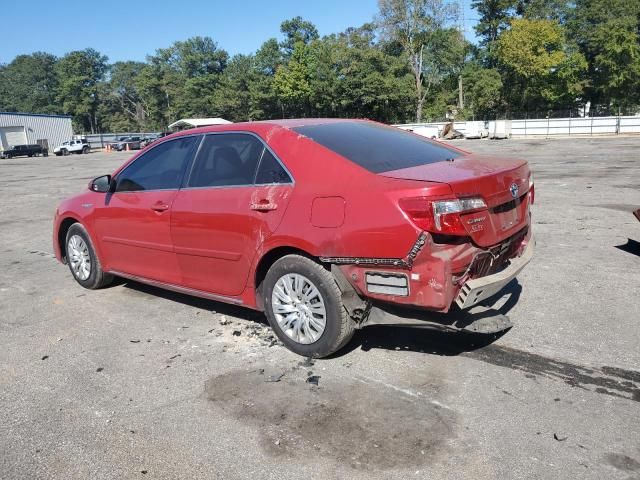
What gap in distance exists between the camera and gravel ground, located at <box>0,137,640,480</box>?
287 cm

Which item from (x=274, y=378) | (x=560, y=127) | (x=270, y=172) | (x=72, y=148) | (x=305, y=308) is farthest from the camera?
(x=72, y=148)

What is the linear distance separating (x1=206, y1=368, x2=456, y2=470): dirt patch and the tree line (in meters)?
49.9

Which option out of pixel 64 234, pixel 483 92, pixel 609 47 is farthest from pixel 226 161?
pixel 483 92

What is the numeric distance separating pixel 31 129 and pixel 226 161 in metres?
69.9

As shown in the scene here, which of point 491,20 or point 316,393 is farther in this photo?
point 491,20

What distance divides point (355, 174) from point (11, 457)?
2.59m

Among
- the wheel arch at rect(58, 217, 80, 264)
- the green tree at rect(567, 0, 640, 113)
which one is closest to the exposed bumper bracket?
the wheel arch at rect(58, 217, 80, 264)

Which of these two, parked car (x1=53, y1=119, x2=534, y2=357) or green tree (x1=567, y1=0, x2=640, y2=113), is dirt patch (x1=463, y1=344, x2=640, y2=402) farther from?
green tree (x1=567, y1=0, x2=640, y2=113)

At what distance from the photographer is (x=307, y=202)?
Result: 3.84 meters

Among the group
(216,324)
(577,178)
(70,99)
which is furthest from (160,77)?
(216,324)

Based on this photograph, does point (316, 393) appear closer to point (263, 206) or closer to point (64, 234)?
point (263, 206)

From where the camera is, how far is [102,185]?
563 centimetres

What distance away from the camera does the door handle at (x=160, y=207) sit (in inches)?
190

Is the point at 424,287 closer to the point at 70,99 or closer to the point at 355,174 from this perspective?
the point at 355,174
